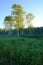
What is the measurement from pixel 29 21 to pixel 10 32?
5.68 meters

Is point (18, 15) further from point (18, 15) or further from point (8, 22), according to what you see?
point (8, 22)

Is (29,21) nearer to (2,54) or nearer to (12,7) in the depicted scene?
(12,7)

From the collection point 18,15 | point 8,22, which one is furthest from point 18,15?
point 8,22

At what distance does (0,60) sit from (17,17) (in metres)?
36.3

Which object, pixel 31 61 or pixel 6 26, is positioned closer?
pixel 31 61

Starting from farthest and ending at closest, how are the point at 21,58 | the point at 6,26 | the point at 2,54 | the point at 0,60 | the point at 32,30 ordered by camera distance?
1. the point at 6,26
2. the point at 32,30
3. the point at 2,54
4. the point at 0,60
5. the point at 21,58

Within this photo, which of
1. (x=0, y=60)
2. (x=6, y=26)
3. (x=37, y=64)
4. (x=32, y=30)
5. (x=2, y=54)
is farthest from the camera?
(x=6, y=26)

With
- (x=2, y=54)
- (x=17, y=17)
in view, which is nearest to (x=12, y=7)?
(x=17, y=17)

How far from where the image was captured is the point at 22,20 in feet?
138

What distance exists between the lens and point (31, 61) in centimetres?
489

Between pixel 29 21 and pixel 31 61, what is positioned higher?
pixel 29 21

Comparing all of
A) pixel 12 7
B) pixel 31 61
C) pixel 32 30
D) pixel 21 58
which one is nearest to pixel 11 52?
pixel 21 58

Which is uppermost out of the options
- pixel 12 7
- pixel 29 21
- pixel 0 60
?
pixel 12 7

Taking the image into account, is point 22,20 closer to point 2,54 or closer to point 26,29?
point 26,29
